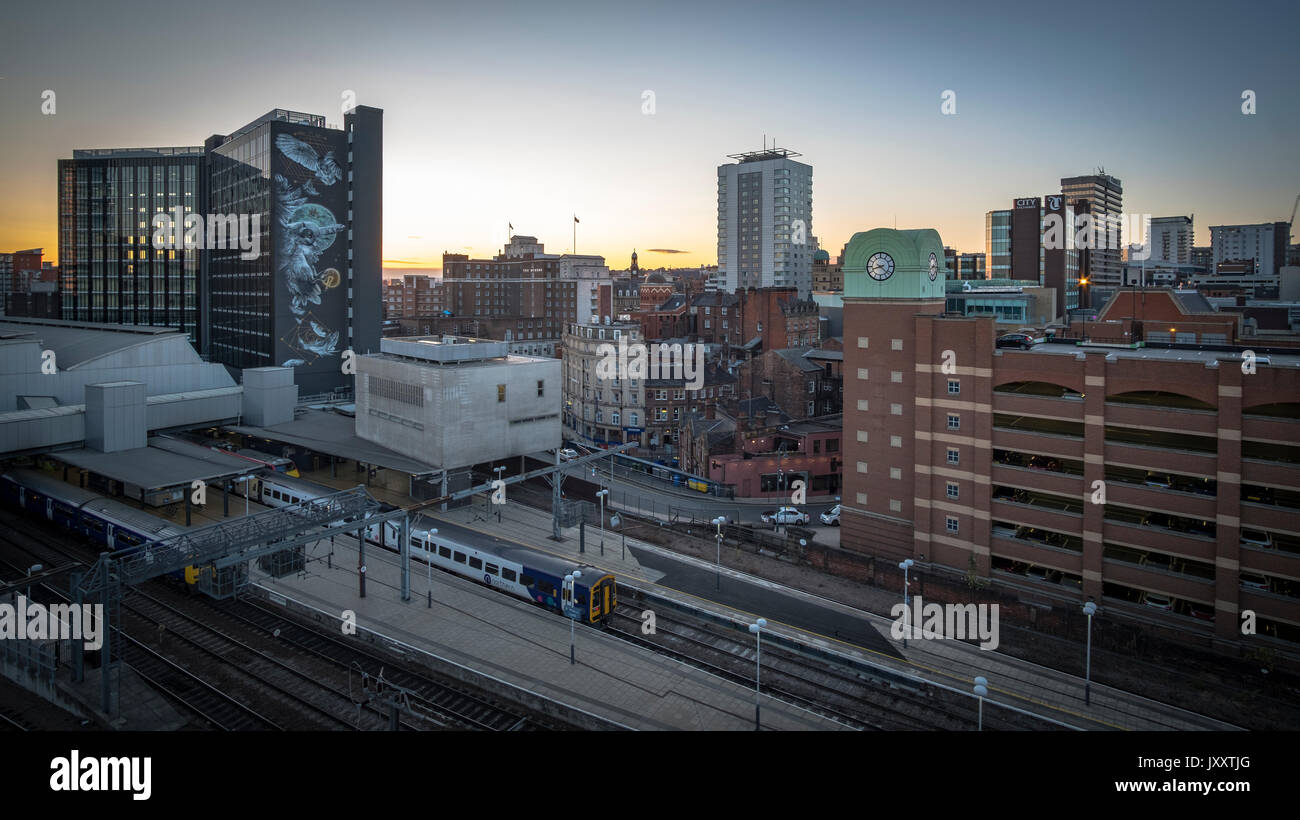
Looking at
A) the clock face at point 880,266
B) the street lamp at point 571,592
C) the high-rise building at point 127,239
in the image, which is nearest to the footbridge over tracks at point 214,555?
the street lamp at point 571,592

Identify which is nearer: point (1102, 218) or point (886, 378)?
point (886, 378)

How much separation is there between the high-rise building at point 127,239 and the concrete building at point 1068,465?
84091 mm

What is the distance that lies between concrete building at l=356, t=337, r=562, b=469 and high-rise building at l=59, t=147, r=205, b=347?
5382 centimetres

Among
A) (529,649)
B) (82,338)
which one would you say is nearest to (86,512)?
(529,649)

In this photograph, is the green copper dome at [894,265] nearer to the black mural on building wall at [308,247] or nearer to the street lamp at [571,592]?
the street lamp at [571,592]

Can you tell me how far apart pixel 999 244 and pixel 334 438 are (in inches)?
4250

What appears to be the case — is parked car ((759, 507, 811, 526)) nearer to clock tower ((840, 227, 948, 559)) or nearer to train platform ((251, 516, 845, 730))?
clock tower ((840, 227, 948, 559))

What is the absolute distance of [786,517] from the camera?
50.5 meters

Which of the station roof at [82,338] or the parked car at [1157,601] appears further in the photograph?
the station roof at [82,338]

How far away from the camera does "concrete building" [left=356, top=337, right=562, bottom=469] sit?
163ft

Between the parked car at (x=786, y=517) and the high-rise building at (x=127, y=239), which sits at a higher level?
the high-rise building at (x=127, y=239)

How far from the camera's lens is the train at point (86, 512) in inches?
1551

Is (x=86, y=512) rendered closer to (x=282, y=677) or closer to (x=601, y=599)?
(x=282, y=677)

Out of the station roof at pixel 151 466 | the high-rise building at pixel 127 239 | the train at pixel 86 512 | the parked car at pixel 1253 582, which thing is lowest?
the parked car at pixel 1253 582
